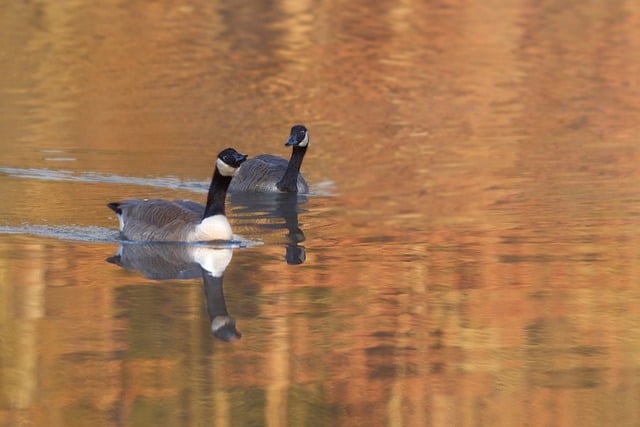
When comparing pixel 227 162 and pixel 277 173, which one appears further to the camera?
pixel 277 173

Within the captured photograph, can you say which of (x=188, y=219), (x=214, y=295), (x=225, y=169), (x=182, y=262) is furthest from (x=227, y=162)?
(x=214, y=295)

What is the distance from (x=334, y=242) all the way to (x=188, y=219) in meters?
1.42

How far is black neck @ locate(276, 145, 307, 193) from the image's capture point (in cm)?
1906

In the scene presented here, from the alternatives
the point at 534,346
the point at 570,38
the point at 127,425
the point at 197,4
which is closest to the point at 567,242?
the point at 534,346

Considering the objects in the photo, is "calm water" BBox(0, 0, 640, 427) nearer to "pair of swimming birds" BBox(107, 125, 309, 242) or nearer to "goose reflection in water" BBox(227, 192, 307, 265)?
"goose reflection in water" BBox(227, 192, 307, 265)

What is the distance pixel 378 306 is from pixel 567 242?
3.27 meters

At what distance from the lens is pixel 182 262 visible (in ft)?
46.4

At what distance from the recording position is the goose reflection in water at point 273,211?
1573 cm

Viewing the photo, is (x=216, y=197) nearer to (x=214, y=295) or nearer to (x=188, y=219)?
(x=188, y=219)

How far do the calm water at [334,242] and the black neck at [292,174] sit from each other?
0.25 m

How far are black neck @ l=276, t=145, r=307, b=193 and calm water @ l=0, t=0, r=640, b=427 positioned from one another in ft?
0.81

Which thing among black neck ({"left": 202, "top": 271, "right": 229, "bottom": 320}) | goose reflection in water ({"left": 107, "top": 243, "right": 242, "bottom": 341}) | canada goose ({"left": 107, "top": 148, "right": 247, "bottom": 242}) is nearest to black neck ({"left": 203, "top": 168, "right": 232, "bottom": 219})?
canada goose ({"left": 107, "top": 148, "right": 247, "bottom": 242})

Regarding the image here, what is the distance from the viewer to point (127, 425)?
9.16 meters

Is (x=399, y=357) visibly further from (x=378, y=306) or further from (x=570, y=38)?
(x=570, y=38)
